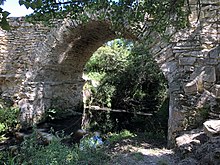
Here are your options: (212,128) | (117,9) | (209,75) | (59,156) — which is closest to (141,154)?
(212,128)

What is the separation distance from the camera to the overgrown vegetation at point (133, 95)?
21.1 feet

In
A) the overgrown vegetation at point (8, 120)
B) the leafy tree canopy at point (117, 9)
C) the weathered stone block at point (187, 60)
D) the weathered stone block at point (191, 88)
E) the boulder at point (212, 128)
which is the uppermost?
the leafy tree canopy at point (117, 9)

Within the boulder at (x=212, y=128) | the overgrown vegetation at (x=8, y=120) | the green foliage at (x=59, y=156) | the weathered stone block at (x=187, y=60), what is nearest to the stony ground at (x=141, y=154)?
the green foliage at (x=59, y=156)

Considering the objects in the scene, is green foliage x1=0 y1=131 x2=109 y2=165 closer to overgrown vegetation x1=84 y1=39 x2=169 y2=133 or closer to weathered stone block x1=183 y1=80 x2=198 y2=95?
weathered stone block x1=183 y1=80 x2=198 y2=95

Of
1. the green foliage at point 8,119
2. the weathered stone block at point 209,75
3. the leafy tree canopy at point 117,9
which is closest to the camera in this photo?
the leafy tree canopy at point 117,9

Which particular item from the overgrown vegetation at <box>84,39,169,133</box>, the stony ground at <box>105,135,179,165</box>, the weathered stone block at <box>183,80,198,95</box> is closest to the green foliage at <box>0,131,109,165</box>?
the stony ground at <box>105,135,179,165</box>

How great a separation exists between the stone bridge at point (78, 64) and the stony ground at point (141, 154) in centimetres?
38

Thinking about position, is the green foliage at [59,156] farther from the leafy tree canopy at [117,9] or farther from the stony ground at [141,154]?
the leafy tree canopy at [117,9]

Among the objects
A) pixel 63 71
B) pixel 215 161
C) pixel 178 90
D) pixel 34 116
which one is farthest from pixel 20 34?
pixel 215 161

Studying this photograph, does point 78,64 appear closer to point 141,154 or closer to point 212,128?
point 141,154

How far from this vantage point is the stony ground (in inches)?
118

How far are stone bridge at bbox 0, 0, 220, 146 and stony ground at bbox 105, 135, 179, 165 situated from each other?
1.24ft

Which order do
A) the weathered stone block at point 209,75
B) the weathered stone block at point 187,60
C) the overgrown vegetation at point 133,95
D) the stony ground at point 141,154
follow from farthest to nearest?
1. the overgrown vegetation at point 133,95
2. the weathered stone block at point 187,60
3. the weathered stone block at point 209,75
4. the stony ground at point 141,154

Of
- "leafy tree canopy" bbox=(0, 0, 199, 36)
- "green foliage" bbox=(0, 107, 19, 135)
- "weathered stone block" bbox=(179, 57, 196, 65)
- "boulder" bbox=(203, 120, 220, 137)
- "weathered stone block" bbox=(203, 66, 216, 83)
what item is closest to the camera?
"leafy tree canopy" bbox=(0, 0, 199, 36)
